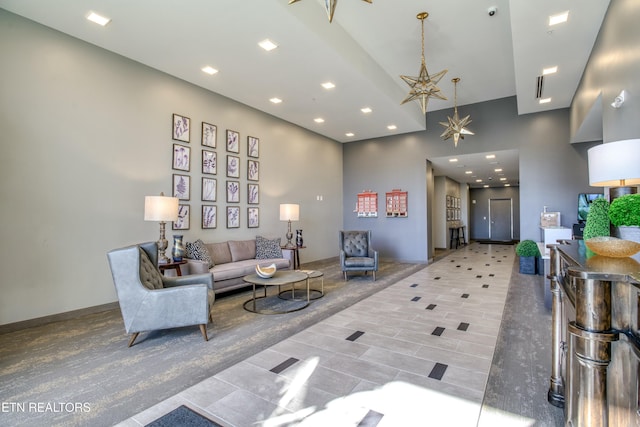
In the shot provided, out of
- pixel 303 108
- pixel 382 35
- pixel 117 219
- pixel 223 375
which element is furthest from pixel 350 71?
pixel 223 375

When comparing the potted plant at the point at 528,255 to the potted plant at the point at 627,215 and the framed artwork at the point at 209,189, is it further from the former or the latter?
the framed artwork at the point at 209,189

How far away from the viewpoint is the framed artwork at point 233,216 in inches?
230

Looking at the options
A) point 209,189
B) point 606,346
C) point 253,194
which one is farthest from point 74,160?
point 606,346

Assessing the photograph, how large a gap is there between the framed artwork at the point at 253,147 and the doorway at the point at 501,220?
13972 mm

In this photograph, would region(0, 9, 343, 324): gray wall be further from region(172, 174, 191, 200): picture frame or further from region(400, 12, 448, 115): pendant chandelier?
region(400, 12, 448, 115): pendant chandelier

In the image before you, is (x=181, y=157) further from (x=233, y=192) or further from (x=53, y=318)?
(x=53, y=318)

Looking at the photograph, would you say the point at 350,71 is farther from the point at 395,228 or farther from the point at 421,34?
the point at 395,228

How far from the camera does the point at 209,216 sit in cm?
545

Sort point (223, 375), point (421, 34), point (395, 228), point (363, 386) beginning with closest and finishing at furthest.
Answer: point (363, 386) < point (223, 375) < point (421, 34) < point (395, 228)

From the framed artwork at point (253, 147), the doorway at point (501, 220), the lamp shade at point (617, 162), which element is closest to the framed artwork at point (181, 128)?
the framed artwork at point (253, 147)

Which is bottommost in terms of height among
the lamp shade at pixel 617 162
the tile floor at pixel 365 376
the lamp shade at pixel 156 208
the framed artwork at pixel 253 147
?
the tile floor at pixel 365 376

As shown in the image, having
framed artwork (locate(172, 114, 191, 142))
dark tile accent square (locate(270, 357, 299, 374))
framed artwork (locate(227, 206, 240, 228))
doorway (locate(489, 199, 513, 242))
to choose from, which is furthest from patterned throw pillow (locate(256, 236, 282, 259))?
doorway (locate(489, 199, 513, 242))

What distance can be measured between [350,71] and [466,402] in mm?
4473

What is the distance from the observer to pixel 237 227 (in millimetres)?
6012
